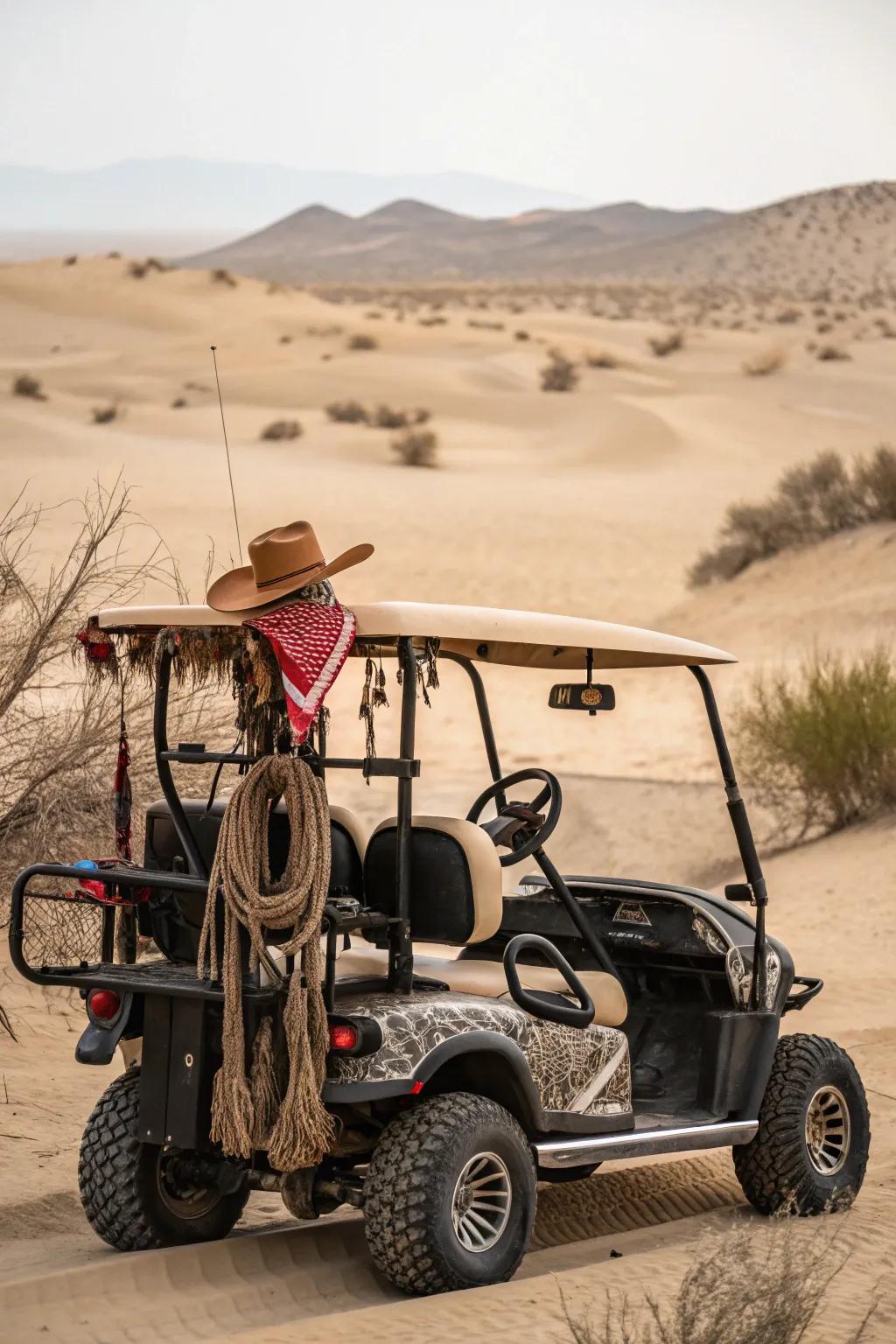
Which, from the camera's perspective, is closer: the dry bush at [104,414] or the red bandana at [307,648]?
the red bandana at [307,648]

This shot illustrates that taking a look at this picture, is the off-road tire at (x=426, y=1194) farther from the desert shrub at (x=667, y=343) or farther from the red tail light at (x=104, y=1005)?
the desert shrub at (x=667, y=343)

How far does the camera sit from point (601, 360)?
55031mm

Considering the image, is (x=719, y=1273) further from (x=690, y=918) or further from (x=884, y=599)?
(x=884, y=599)

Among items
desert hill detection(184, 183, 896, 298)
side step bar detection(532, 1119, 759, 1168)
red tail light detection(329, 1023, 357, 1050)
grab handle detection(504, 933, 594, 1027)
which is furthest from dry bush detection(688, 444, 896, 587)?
desert hill detection(184, 183, 896, 298)

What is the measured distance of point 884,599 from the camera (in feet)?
72.8

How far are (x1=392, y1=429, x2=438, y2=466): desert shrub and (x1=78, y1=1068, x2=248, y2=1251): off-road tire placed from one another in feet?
108

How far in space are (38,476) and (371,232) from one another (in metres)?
141

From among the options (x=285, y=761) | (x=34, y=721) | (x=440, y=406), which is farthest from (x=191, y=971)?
(x=440, y=406)

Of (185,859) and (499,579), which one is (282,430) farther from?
(185,859)

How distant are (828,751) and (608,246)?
138403mm

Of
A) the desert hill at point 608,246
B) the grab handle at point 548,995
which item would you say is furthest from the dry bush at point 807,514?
the desert hill at point 608,246

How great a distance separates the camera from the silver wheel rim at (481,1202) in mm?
5242

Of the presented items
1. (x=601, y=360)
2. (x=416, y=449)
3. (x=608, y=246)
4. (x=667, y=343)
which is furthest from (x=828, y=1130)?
(x=608, y=246)

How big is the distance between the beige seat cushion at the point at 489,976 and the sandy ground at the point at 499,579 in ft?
2.58
